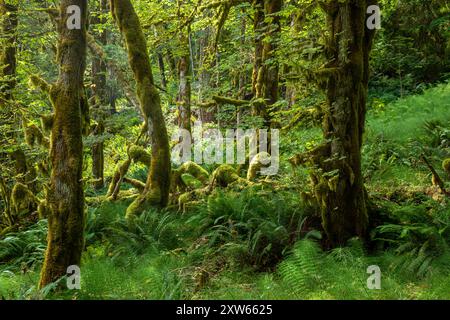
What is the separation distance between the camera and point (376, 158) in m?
9.58

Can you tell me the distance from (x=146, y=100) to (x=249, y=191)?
2666 millimetres

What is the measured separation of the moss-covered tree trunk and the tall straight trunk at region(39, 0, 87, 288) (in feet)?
10.3

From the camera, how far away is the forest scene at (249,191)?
16.7 feet

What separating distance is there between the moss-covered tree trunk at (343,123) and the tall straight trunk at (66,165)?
313 centimetres

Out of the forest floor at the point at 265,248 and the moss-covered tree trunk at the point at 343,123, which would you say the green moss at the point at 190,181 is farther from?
the moss-covered tree trunk at the point at 343,123

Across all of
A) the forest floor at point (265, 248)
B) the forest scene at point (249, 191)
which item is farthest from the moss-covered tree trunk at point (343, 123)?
the forest floor at point (265, 248)

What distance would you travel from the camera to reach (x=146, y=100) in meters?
8.52

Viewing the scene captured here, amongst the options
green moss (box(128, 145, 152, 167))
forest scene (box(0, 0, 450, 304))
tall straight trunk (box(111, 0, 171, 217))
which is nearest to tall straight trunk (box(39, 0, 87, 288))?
forest scene (box(0, 0, 450, 304))

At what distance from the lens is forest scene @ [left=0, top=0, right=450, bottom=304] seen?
508cm

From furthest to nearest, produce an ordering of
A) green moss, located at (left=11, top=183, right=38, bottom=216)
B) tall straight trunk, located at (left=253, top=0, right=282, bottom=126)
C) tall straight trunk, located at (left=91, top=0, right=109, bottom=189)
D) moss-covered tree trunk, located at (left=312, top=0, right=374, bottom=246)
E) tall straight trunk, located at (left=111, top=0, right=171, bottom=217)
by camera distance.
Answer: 1. tall straight trunk, located at (left=91, top=0, right=109, bottom=189)
2. tall straight trunk, located at (left=253, top=0, right=282, bottom=126)
3. green moss, located at (left=11, top=183, right=38, bottom=216)
4. tall straight trunk, located at (left=111, top=0, right=171, bottom=217)
5. moss-covered tree trunk, located at (left=312, top=0, right=374, bottom=246)

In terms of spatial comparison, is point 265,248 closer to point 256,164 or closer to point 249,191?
point 249,191

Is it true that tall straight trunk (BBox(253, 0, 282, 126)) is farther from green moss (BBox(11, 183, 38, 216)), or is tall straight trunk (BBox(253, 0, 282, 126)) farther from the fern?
green moss (BBox(11, 183, 38, 216))
